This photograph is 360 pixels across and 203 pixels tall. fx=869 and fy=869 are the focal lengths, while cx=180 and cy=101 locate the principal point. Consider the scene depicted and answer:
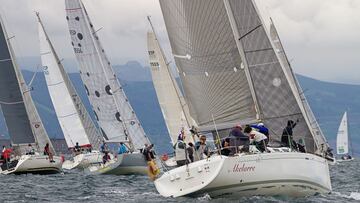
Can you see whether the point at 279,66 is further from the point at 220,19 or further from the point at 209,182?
the point at 209,182

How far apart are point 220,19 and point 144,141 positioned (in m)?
27.7

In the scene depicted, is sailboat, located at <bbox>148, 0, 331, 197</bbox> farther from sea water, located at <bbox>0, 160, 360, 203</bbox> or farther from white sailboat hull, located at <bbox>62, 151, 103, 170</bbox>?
white sailboat hull, located at <bbox>62, 151, 103, 170</bbox>

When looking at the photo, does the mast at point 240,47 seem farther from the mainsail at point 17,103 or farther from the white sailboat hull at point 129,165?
the mainsail at point 17,103

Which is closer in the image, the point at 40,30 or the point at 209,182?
the point at 209,182

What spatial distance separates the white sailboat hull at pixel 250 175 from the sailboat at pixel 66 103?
38.4 m

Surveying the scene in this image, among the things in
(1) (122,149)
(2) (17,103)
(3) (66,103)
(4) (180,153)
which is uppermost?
(2) (17,103)

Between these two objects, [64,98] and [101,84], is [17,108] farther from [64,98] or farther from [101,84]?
[64,98]

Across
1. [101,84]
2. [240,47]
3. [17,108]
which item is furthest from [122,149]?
[240,47]

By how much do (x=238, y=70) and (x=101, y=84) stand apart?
1139 inches

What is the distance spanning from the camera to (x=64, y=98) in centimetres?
6088

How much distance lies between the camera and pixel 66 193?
2803 cm

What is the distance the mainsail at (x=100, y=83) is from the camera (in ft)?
172

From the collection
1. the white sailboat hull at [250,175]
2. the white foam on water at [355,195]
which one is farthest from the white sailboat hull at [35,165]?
the white sailboat hull at [250,175]

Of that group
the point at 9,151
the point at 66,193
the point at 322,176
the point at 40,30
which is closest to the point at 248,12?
the point at 322,176
